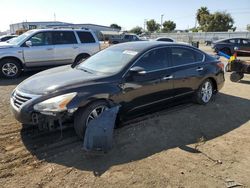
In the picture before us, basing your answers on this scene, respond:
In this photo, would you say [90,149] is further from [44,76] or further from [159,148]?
[44,76]

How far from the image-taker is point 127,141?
4730mm

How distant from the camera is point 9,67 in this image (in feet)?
34.0

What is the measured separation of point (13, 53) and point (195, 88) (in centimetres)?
688

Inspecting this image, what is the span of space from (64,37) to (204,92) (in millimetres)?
6613

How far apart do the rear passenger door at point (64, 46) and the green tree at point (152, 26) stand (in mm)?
86070

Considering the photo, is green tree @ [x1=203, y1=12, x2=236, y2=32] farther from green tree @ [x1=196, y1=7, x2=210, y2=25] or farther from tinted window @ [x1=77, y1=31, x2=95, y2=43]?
tinted window @ [x1=77, y1=31, x2=95, y2=43]

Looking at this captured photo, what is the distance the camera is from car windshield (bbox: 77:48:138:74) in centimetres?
519

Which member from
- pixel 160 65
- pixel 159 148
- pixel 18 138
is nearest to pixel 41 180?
pixel 18 138

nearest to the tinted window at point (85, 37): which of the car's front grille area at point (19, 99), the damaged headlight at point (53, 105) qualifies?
the car's front grille area at point (19, 99)

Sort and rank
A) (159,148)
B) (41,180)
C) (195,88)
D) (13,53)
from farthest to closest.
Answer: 1. (13,53)
2. (195,88)
3. (159,148)
4. (41,180)

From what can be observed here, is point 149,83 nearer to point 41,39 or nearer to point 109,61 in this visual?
point 109,61

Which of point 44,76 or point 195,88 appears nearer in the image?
point 44,76

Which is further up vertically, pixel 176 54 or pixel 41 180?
pixel 176 54

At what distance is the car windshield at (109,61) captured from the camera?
519cm
